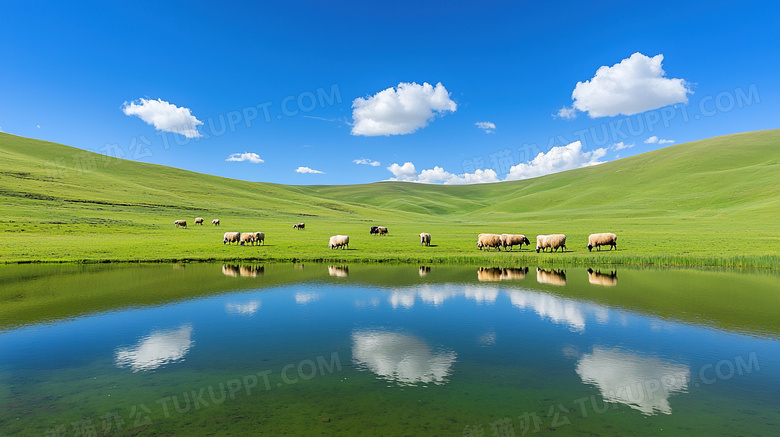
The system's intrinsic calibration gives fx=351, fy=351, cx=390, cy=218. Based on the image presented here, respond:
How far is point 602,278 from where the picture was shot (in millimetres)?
27281

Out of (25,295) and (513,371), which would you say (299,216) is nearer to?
(25,295)

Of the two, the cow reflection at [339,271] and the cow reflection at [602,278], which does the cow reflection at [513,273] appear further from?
the cow reflection at [339,271]

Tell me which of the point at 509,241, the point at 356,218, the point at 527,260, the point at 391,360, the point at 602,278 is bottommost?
the point at 391,360

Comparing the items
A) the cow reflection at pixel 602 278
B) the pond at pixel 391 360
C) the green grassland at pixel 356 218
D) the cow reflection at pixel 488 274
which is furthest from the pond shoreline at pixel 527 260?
the pond at pixel 391 360

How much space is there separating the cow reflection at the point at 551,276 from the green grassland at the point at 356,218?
16.2ft

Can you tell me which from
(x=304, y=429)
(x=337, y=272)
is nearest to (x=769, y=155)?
(x=337, y=272)

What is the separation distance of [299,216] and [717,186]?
491ft

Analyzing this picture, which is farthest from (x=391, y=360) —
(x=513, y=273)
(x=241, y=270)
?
(x=241, y=270)

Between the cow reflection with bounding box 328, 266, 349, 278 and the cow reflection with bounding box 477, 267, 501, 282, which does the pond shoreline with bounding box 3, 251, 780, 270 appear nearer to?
the cow reflection with bounding box 477, 267, 501, 282

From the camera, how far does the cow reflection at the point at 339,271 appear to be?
29.7 meters

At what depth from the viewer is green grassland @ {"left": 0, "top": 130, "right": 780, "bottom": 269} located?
3866 centimetres

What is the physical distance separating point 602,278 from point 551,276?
3.65 metres

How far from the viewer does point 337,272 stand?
1227 inches

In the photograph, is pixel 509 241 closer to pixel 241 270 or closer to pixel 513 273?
pixel 513 273
